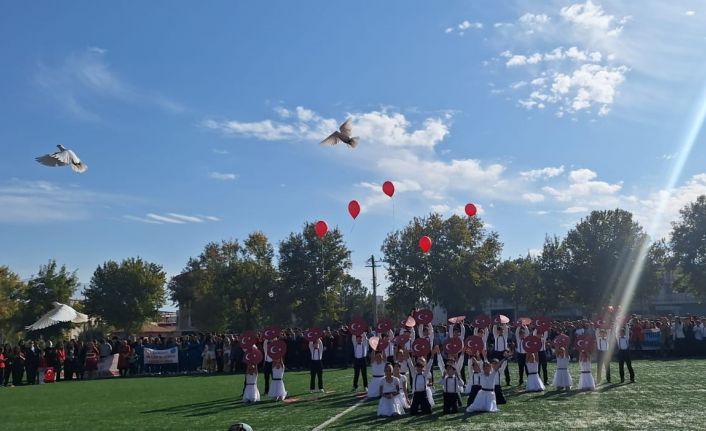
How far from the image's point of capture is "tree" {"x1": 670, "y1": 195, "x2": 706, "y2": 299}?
59250 millimetres

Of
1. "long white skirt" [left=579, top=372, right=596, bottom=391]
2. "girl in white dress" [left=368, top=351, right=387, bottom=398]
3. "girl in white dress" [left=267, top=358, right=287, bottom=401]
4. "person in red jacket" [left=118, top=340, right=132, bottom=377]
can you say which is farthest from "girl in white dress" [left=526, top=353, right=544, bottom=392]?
"person in red jacket" [left=118, top=340, right=132, bottom=377]

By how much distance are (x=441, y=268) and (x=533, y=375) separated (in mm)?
38255

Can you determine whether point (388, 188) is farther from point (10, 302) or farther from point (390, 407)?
point (10, 302)

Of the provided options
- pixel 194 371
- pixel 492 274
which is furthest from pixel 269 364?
pixel 492 274

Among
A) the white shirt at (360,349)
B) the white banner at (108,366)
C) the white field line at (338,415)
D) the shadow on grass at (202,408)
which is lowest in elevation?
the white field line at (338,415)

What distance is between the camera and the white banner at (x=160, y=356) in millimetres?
32719

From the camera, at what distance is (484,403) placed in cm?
1467

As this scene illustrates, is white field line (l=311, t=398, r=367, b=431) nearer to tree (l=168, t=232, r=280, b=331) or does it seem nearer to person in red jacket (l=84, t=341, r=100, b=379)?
person in red jacket (l=84, t=341, r=100, b=379)

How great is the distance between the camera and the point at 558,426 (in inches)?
481

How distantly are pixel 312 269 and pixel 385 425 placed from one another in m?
43.7

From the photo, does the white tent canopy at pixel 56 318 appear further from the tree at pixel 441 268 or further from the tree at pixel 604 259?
the tree at pixel 604 259

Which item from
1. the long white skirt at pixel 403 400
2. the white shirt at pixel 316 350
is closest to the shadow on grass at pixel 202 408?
the white shirt at pixel 316 350

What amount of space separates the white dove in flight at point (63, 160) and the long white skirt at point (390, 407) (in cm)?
857

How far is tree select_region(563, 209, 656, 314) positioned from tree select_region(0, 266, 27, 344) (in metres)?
46.3
